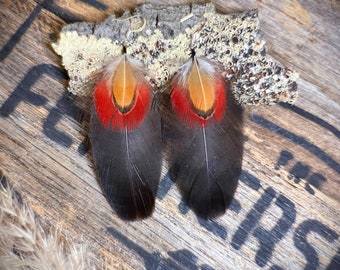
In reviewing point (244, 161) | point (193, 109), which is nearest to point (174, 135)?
point (193, 109)

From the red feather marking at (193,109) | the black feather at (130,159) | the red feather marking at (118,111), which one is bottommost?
the black feather at (130,159)

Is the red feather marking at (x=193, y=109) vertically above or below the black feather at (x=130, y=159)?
above

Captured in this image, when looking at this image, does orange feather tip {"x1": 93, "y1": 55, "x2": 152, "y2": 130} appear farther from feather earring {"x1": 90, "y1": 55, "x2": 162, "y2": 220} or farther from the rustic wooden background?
the rustic wooden background

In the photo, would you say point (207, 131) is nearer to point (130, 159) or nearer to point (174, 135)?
point (174, 135)

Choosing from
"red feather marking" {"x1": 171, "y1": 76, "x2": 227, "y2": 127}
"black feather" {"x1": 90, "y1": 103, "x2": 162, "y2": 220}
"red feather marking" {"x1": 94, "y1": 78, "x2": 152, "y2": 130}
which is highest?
"red feather marking" {"x1": 171, "y1": 76, "x2": 227, "y2": 127}

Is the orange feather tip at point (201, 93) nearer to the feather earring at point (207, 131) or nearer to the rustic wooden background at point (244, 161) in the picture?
the feather earring at point (207, 131)

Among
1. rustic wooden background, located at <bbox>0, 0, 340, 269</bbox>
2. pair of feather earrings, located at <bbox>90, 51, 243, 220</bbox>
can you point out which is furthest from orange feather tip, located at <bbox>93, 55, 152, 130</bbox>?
rustic wooden background, located at <bbox>0, 0, 340, 269</bbox>

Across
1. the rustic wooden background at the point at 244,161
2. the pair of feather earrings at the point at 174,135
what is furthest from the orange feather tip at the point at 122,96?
the rustic wooden background at the point at 244,161

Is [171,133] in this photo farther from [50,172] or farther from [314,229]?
[314,229]

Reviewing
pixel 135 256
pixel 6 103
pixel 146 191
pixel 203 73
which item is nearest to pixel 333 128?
pixel 203 73
